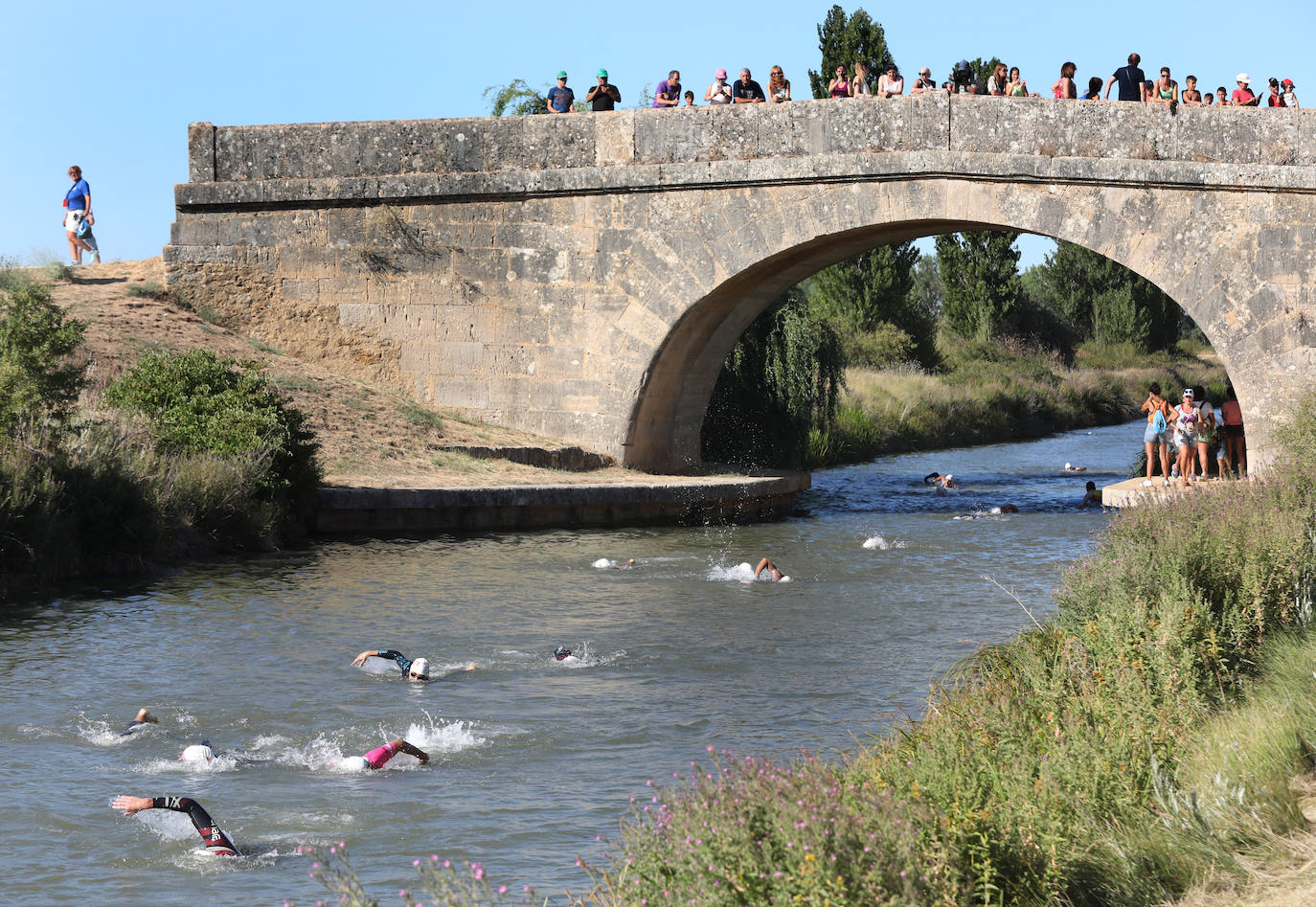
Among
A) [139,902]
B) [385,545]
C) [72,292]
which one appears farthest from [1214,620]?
[72,292]

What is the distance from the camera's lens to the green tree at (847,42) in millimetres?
31953

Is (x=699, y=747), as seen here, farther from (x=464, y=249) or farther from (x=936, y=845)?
(x=464, y=249)

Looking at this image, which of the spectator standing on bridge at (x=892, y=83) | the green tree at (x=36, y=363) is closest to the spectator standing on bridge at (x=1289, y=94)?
the spectator standing on bridge at (x=892, y=83)

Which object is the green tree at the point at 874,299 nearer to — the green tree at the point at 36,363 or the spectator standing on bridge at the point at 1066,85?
the spectator standing on bridge at the point at 1066,85

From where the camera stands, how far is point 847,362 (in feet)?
109

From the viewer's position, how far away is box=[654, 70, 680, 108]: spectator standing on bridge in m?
17.4

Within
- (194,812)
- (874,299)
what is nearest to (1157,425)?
(194,812)

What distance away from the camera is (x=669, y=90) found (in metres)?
17.5

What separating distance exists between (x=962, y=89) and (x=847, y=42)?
55.9 ft

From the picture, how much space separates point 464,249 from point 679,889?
13.5m

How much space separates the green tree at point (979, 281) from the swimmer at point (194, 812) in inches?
1340

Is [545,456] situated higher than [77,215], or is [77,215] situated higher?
[77,215]

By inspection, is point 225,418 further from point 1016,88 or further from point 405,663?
point 1016,88

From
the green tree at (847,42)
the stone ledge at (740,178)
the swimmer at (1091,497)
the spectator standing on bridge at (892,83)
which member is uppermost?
the green tree at (847,42)
